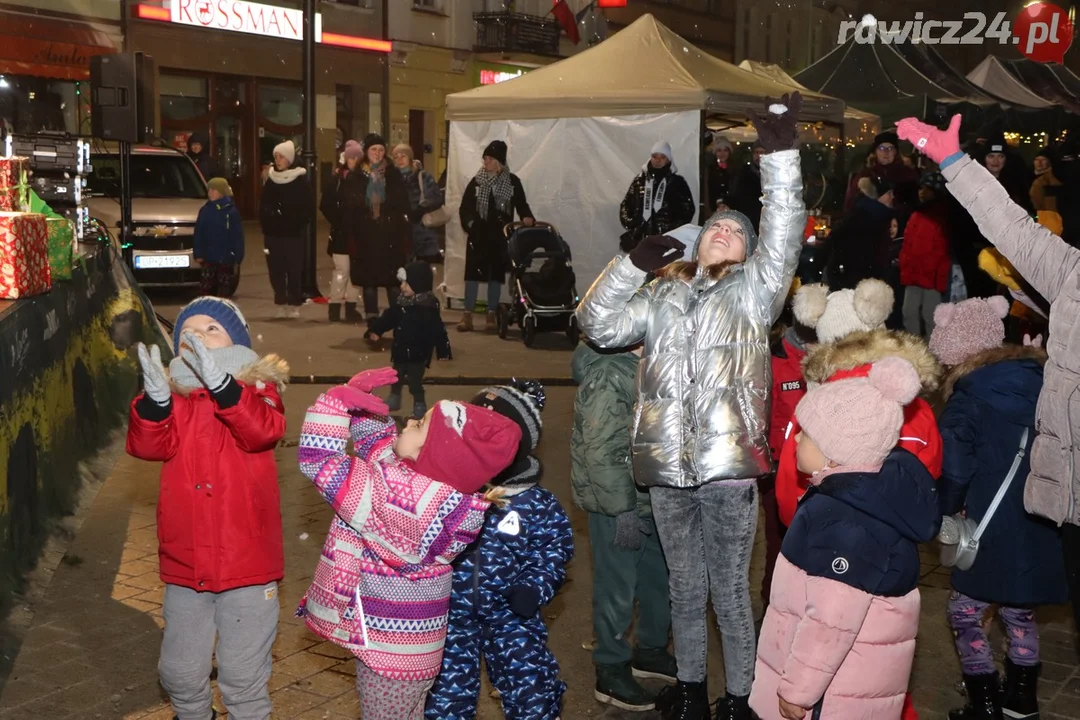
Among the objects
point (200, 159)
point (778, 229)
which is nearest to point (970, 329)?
point (778, 229)

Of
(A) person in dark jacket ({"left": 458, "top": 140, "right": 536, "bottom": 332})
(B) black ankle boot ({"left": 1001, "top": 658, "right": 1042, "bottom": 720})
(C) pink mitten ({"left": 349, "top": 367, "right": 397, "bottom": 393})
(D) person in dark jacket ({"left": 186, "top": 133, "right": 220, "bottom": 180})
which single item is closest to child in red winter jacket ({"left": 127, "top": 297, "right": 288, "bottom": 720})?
(C) pink mitten ({"left": 349, "top": 367, "right": 397, "bottom": 393})

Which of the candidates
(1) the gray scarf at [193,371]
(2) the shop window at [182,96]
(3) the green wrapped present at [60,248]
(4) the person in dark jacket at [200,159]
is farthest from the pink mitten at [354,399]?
(2) the shop window at [182,96]

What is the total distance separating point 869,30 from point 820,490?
22762 mm

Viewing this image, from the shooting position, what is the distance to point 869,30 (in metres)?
24.3

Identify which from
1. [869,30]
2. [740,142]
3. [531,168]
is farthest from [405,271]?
[869,30]

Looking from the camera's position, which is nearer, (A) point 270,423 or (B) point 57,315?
(A) point 270,423

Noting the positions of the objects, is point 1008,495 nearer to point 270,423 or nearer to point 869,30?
point 270,423

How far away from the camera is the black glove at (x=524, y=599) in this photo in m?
3.71

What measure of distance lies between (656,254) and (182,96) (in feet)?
91.5

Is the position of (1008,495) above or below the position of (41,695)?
above

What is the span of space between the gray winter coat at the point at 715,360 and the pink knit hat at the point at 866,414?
2.93ft

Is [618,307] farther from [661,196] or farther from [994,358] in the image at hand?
[661,196]

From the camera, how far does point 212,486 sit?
415cm

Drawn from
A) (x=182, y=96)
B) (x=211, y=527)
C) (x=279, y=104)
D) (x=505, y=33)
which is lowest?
(x=211, y=527)
